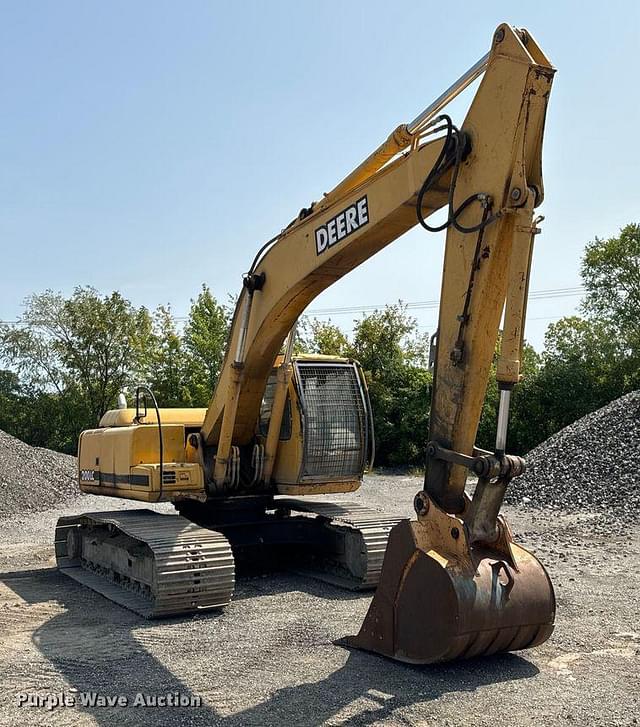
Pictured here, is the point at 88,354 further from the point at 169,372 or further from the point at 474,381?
the point at 474,381

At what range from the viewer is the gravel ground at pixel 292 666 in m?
4.82

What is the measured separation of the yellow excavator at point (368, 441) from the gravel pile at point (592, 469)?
248 inches

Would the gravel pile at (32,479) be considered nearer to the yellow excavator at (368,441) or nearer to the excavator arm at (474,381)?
the yellow excavator at (368,441)

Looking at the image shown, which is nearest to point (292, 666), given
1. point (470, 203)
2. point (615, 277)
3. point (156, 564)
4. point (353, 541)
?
point (156, 564)

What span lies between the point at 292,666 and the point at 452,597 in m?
1.28

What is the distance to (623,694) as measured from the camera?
5109 millimetres

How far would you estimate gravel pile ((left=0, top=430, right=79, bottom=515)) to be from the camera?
16828 mm

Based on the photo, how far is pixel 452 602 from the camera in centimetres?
512

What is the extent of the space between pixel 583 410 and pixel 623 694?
22794mm

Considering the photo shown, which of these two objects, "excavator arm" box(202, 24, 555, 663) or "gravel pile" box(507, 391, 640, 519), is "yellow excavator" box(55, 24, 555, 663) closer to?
"excavator arm" box(202, 24, 555, 663)

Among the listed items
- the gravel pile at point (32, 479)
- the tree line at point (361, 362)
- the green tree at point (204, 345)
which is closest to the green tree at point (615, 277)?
the tree line at point (361, 362)

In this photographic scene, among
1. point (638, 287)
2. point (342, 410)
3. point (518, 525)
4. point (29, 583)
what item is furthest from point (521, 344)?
point (638, 287)

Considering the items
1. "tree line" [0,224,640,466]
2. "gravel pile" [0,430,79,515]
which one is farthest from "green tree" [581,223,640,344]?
"gravel pile" [0,430,79,515]

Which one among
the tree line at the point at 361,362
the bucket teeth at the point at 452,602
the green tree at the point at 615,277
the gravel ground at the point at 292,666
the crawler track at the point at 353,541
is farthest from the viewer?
the green tree at the point at 615,277
